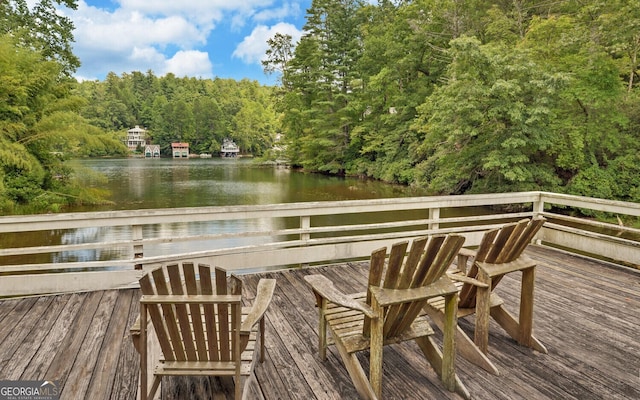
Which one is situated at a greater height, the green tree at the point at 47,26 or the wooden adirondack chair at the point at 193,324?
the green tree at the point at 47,26

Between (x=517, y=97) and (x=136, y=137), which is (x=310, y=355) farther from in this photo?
(x=136, y=137)

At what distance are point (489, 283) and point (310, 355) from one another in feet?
3.94

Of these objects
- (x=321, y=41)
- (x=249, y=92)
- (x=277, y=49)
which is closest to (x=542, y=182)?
(x=321, y=41)

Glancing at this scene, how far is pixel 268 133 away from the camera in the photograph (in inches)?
2222

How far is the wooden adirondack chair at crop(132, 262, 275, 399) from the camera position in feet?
5.13

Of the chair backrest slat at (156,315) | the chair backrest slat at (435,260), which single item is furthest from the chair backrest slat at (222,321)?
the chair backrest slat at (435,260)

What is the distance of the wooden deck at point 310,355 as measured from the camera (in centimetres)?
202

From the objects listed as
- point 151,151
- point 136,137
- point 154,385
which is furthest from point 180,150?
point 154,385

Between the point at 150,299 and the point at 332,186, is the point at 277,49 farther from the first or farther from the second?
the point at 150,299

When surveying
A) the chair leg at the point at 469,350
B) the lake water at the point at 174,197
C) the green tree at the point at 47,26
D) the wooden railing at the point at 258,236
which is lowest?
the lake water at the point at 174,197

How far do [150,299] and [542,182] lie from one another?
14.2 m

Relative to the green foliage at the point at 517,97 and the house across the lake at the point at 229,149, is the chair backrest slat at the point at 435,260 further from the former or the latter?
the house across the lake at the point at 229,149
